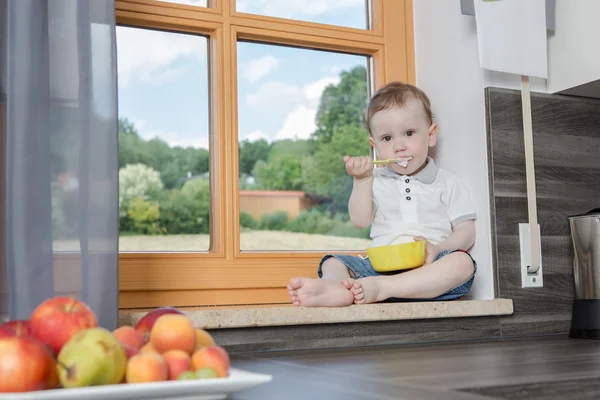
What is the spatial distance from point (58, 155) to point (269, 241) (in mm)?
877

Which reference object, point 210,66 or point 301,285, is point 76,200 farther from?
point 210,66

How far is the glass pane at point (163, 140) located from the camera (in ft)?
6.41

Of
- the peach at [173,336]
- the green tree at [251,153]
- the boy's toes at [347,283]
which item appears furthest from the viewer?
the green tree at [251,153]

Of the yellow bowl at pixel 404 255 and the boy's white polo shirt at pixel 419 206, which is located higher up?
the boy's white polo shirt at pixel 419 206

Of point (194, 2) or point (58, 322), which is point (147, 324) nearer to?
point (58, 322)

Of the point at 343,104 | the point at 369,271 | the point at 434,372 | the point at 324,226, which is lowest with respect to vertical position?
the point at 434,372

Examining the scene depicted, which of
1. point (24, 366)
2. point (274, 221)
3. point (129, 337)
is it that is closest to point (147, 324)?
point (129, 337)

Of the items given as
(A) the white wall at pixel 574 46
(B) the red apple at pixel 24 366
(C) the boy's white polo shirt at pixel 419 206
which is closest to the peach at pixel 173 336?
(B) the red apple at pixel 24 366

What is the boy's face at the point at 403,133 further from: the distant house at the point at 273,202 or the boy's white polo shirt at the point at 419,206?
the distant house at the point at 273,202

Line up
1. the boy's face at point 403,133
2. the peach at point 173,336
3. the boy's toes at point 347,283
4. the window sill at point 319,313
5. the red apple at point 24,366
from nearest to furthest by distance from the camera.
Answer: the red apple at point 24,366
the peach at point 173,336
the window sill at point 319,313
the boy's toes at point 347,283
the boy's face at point 403,133

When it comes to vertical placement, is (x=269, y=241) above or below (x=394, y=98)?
below

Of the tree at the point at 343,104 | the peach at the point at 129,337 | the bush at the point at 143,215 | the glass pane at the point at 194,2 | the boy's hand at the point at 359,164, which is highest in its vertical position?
the glass pane at the point at 194,2

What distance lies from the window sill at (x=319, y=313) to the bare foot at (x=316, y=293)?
0.5 inches

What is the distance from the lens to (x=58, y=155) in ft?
4.74
